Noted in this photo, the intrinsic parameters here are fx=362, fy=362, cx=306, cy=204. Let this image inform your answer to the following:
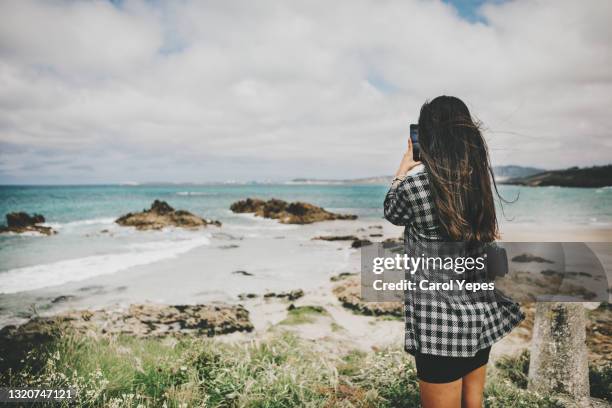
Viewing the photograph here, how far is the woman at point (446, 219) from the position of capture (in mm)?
1946

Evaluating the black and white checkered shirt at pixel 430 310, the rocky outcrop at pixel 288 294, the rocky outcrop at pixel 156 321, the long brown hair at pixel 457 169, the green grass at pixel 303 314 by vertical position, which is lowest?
the rocky outcrop at pixel 288 294

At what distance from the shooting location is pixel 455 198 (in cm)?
192


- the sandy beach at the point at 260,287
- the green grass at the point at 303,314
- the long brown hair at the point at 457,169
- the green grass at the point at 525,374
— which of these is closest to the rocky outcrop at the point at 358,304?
the sandy beach at the point at 260,287

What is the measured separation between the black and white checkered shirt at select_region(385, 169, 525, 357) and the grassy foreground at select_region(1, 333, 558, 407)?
226 centimetres

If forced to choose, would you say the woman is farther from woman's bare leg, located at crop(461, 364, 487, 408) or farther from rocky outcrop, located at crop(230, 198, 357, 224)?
rocky outcrop, located at crop(230, 198, 357, 224)

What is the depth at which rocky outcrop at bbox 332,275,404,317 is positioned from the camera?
8102 mm

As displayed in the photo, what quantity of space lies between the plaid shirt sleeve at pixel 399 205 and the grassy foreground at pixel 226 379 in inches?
104

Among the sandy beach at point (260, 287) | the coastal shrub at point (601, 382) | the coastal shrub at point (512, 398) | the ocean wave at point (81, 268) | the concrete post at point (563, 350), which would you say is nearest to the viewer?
the coastal shrub at point (512, 398)

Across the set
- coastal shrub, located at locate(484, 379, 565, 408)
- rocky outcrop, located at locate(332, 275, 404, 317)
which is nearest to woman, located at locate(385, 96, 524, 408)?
coastal shrub, located at locate(484, 379, 565, 408)

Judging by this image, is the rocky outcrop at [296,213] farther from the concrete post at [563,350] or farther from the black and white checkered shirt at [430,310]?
the black and white checkered shirt at [430,310]

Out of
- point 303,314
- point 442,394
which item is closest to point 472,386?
point 442,394

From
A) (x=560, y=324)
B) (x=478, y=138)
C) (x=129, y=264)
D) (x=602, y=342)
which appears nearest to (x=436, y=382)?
(x=478, y=138)

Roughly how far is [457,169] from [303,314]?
687cm

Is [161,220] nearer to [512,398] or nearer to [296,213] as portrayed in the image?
[296,213]
